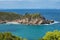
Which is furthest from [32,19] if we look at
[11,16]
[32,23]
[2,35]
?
[2,35]

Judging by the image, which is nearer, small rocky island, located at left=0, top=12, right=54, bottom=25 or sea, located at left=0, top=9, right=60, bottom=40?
sea, located at left=0, top=9, right=60, bottom=40

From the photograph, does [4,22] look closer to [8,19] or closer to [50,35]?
[8,19]

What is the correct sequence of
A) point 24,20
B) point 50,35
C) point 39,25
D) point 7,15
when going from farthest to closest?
1. point 7,15
2. point 24,20
3. point 39,25
4. point 50,35

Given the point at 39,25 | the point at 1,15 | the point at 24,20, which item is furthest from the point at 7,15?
the point at 39,25

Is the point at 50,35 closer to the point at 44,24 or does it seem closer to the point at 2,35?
the point at 2,35

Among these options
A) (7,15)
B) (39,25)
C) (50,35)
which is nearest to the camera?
(50,35)

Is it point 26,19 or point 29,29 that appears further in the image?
point 26,19

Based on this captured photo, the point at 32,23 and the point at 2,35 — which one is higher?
the point at 2,35

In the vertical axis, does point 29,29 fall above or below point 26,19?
above

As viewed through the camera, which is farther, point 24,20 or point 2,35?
point 24,20

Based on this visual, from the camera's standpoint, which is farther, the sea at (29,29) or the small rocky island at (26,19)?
→ the small rocky island at (26,19)
